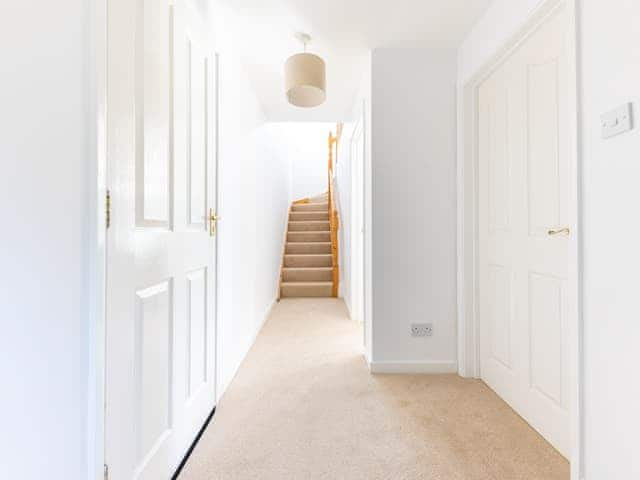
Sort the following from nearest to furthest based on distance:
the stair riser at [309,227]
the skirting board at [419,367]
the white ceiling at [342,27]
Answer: the white ceiling at [342,27] < the skirting board at [419,367] < the stair riser at [309,227]

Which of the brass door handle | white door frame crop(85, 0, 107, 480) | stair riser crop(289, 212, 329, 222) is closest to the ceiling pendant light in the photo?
the brass door handle

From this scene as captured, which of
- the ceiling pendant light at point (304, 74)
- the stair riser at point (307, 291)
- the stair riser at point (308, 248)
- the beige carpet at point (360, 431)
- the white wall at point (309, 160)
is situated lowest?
the beige carpet at point (360, 431)

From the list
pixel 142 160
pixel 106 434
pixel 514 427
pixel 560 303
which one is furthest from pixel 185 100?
pixel 514 427

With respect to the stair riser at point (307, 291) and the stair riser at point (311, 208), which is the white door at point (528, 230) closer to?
the stair riser at point (307, 291)

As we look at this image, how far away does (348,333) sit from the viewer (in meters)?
3.25

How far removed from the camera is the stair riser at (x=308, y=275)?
5.22m

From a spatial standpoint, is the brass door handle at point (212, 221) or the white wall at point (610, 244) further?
the brass door handle at point (212, 221)

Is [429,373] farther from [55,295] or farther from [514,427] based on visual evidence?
[55,295]

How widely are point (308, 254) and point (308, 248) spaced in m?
0.11

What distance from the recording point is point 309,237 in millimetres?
6062

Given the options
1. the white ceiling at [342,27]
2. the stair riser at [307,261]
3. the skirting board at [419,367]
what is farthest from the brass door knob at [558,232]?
the stair riser at [307,261]

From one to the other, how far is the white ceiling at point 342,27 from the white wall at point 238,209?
5.7 inches

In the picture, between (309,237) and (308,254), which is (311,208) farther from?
(308,254)

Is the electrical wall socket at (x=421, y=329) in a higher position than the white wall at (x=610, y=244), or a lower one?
lower
